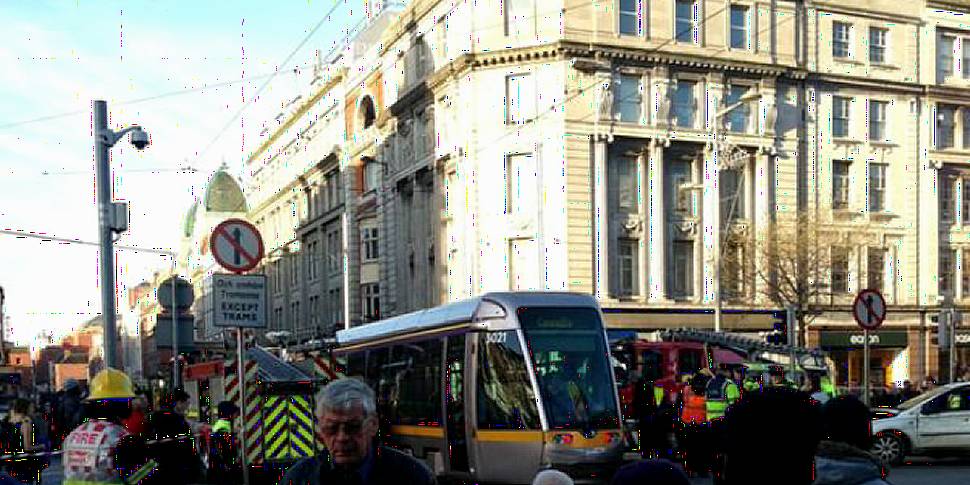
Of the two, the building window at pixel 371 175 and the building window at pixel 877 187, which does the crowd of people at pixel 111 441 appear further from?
the building window at pixel 371 175

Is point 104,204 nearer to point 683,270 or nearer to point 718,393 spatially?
point 718,393

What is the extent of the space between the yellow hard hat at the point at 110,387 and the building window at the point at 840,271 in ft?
115

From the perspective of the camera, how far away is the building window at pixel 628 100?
38.8 metres

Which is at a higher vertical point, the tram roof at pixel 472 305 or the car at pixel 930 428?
the tram roof at pixel 472 305

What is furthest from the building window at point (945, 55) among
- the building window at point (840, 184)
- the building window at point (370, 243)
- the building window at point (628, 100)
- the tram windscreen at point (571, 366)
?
the tram windscreen at point (571, 366)

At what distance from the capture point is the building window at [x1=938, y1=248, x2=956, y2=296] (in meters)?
45.0

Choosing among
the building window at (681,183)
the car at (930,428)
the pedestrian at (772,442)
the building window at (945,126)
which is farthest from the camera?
the building window at (945,126)

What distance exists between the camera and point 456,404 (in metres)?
16.0

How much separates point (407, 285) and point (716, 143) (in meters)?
16.2

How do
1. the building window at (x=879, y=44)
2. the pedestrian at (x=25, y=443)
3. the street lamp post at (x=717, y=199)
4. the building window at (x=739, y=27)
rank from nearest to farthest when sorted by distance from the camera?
the pedestrian at (x=25, y=443)
the street lamp post at (x=717, y=199)
the building window at (x=739, y=27)
the building window at (x=879, y=44)

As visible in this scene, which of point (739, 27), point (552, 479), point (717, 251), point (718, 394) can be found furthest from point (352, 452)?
point (739, 27)

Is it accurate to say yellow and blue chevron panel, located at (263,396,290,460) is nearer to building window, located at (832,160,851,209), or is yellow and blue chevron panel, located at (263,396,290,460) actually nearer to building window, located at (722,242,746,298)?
building window, located at (722,242,746,298)

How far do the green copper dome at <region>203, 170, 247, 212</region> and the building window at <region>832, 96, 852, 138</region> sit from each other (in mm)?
72382

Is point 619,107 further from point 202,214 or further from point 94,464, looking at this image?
point 202,214
